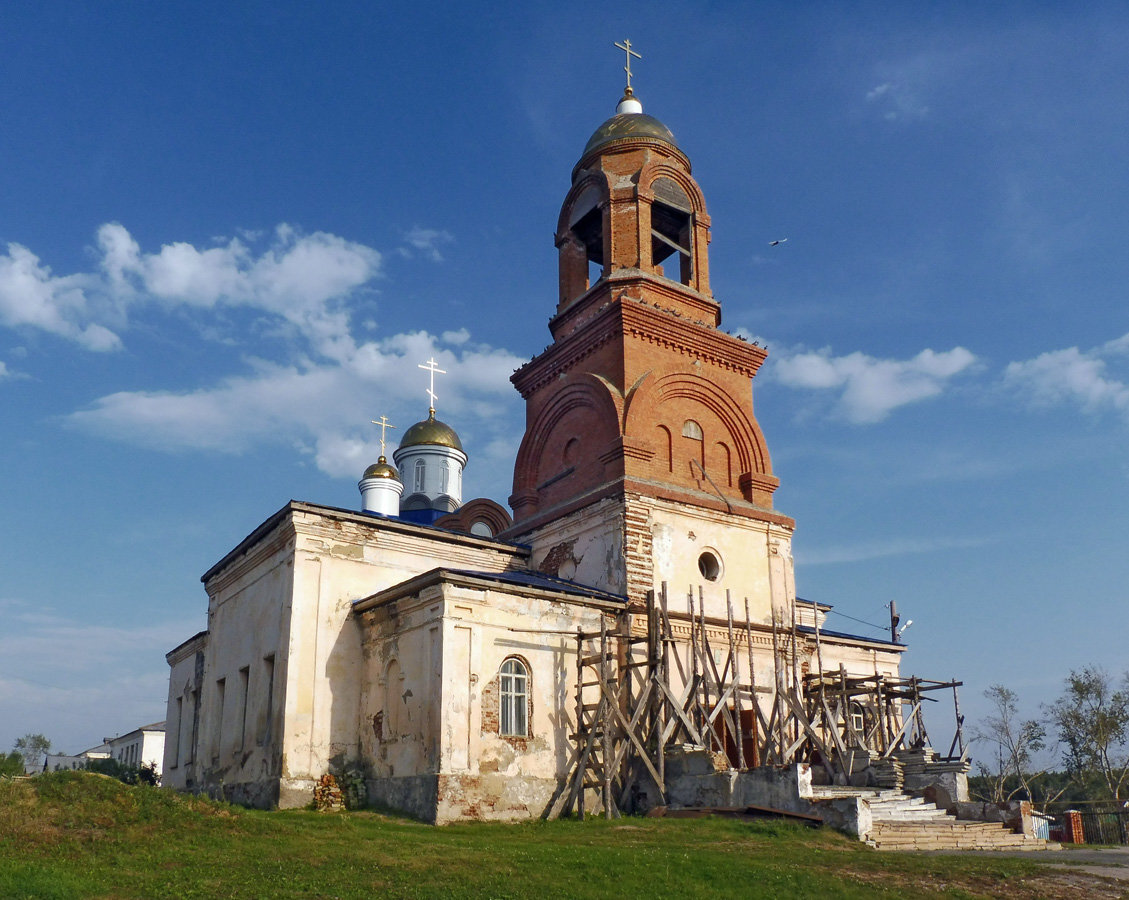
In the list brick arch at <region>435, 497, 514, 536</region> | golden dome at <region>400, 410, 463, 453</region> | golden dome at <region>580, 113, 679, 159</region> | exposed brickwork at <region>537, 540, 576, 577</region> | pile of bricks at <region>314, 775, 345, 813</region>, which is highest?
golden dome at <region>580, 113, 679, 159</region>

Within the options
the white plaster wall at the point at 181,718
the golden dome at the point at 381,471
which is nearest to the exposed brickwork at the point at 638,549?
the white plaster wall at the point at 181,718

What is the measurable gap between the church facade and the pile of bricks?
1.03ft

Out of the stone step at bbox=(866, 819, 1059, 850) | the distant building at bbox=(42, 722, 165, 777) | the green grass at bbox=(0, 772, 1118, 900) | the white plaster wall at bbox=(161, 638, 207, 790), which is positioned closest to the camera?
the green grass at bbox=(0, 772, 1118, 900)

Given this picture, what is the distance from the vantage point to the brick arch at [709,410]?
2158 cm

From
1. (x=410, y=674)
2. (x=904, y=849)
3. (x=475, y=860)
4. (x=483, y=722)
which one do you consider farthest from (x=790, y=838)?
(x=410, y=674)

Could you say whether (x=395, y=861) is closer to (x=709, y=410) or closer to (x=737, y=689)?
(x=737, y=689)

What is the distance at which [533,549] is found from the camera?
881 inches

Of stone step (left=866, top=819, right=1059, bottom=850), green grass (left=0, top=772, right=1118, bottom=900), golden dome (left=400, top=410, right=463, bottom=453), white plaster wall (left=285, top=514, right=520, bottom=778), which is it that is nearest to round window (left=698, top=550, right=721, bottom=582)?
white plaster wall (left=285, top=514, right=520, bottom=778)

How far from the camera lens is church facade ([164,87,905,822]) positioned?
17.0 m

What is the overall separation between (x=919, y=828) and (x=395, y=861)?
7926mm

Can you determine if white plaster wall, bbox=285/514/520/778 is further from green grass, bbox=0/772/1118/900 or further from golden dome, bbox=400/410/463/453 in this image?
golden dome, bbox=400/410/463/453

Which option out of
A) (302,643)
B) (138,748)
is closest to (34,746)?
(138,748)

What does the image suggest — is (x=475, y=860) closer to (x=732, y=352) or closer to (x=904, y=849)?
(x=904, y=849)

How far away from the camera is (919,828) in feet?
48.5
